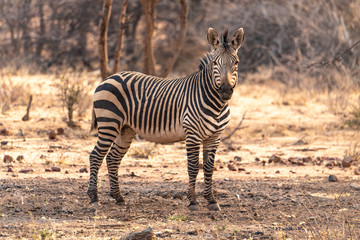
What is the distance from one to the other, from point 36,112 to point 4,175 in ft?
16.0

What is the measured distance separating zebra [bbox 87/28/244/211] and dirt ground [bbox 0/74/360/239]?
32 centimetres

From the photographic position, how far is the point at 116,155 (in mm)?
6352

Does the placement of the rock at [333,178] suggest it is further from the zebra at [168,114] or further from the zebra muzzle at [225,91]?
the zebra muzzle at [225,91]

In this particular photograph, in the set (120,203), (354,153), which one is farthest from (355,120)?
(120,203)

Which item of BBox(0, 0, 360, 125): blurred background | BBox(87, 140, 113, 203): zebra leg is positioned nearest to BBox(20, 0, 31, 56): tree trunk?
BBox(0, 0, 360, 125): blurred background

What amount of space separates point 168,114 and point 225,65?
0.98 m

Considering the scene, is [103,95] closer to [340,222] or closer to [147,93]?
[147,93]

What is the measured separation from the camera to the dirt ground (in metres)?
5.06

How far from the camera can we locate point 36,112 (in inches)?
470

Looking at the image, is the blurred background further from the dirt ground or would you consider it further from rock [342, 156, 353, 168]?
rock [342, 156, 353, 168]

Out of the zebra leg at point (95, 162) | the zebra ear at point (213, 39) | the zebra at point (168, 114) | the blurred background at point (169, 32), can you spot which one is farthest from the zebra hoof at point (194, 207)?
the blurred background at point (169, 32)

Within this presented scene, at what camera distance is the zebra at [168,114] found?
5.78 m

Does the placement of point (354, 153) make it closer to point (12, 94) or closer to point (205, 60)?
point (205, 60)

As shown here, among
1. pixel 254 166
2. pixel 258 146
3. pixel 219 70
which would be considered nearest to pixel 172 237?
pixel 219 70
